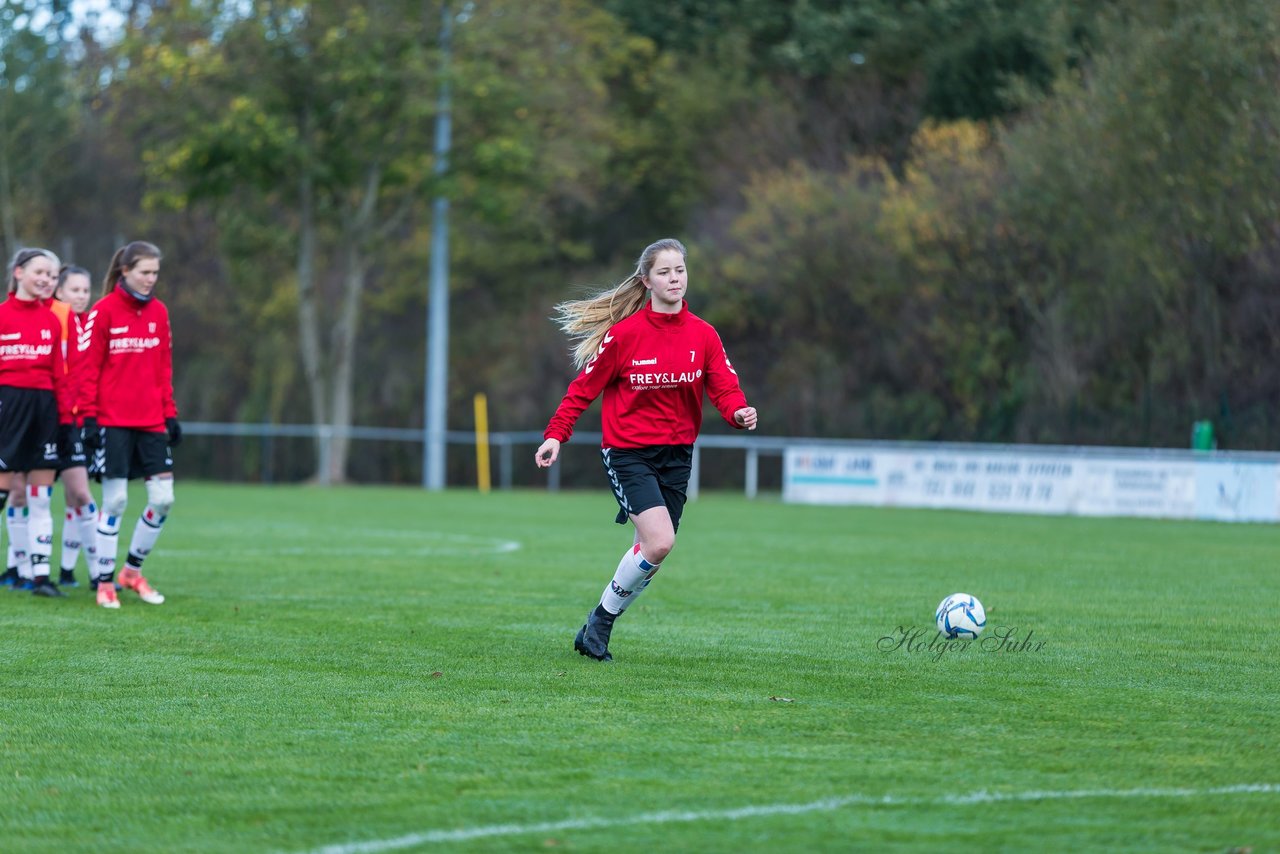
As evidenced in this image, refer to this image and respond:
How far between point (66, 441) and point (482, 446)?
2422cm

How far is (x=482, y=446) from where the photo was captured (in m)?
35.1

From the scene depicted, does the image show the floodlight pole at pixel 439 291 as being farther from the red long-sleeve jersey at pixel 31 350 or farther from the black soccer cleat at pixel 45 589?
the red long-sleeve jersey at pixel 31 350

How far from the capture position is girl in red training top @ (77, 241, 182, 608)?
33.2ft

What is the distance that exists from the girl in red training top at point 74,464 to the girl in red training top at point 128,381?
47 cm

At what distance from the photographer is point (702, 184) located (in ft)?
143

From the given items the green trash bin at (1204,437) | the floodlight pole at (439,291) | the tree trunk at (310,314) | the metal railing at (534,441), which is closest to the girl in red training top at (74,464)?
the metal railing at (534,441)

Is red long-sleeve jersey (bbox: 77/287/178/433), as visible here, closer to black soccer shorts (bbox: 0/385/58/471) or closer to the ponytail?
the ponytail

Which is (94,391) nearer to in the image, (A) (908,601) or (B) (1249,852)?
(A) (908,601)

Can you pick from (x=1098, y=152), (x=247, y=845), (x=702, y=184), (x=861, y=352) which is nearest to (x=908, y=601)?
(x=247, y=845)

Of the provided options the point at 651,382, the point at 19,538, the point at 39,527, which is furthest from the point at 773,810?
the point at 19,538

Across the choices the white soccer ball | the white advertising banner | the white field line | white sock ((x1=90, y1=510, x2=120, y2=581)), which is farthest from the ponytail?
the white advertising banner

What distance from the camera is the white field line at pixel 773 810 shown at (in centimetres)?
452

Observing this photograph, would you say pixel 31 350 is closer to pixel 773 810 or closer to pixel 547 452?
pixel 547 452

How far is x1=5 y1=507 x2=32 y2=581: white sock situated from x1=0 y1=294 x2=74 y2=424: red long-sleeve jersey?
1.23 meters
